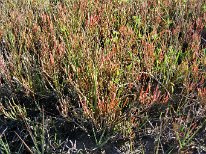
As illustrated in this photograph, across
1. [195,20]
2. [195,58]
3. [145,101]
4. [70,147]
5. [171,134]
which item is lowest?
[70,147]

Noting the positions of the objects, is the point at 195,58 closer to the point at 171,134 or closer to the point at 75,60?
the point at 171,134

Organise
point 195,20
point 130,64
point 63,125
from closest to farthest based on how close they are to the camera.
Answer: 1. point 63,125
2. point 130,64
3. point 195,20

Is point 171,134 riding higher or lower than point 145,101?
lower

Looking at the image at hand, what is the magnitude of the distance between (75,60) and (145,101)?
2.19 ft

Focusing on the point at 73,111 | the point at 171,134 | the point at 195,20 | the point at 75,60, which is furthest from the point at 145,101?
the point at 195,20

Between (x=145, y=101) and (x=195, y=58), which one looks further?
(x=195, y=58)

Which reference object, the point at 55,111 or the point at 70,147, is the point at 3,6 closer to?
the point at 55,111

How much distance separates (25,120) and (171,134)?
998 millimetres

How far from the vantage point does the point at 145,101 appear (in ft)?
6.84

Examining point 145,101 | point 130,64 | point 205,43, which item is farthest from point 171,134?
point 205,43

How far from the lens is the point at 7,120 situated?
2.33 metres

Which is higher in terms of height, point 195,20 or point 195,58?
point 195,20

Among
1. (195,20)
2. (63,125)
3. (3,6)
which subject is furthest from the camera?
(3,6)

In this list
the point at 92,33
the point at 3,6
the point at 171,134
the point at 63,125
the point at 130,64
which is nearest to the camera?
the point at 171,134
